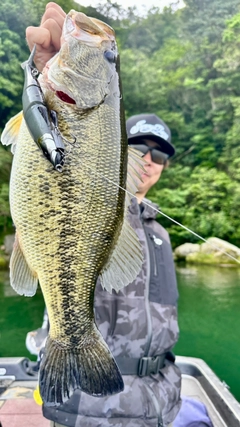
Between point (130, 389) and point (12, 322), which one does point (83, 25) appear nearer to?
point (130, 389)

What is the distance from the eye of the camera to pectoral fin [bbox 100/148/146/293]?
1263 mm

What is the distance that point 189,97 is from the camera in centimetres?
2112

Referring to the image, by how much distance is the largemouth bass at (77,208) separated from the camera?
3.79 feet

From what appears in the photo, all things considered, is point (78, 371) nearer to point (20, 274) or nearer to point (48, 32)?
point (20, 274)

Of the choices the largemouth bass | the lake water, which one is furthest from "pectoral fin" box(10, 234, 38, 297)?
the lake water

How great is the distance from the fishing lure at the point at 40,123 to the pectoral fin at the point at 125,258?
1.01 feet

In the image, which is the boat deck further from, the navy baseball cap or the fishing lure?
the fishing lure

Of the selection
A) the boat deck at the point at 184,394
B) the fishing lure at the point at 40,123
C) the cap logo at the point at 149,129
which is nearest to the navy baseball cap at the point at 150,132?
the cap logo at the point at 149,129

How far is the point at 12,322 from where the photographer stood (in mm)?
8422

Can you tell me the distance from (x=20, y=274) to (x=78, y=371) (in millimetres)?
352

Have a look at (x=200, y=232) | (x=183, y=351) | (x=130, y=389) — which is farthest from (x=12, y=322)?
(x=200, y=232)

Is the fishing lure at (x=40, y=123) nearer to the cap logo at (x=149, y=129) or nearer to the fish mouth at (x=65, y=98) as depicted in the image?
the fish mouth at (x=65, y=98)

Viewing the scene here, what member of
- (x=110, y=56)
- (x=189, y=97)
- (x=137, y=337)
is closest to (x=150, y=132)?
(x=110, y=56)

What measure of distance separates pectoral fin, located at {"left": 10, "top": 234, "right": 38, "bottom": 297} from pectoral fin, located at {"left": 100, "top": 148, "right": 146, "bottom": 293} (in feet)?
0.71
